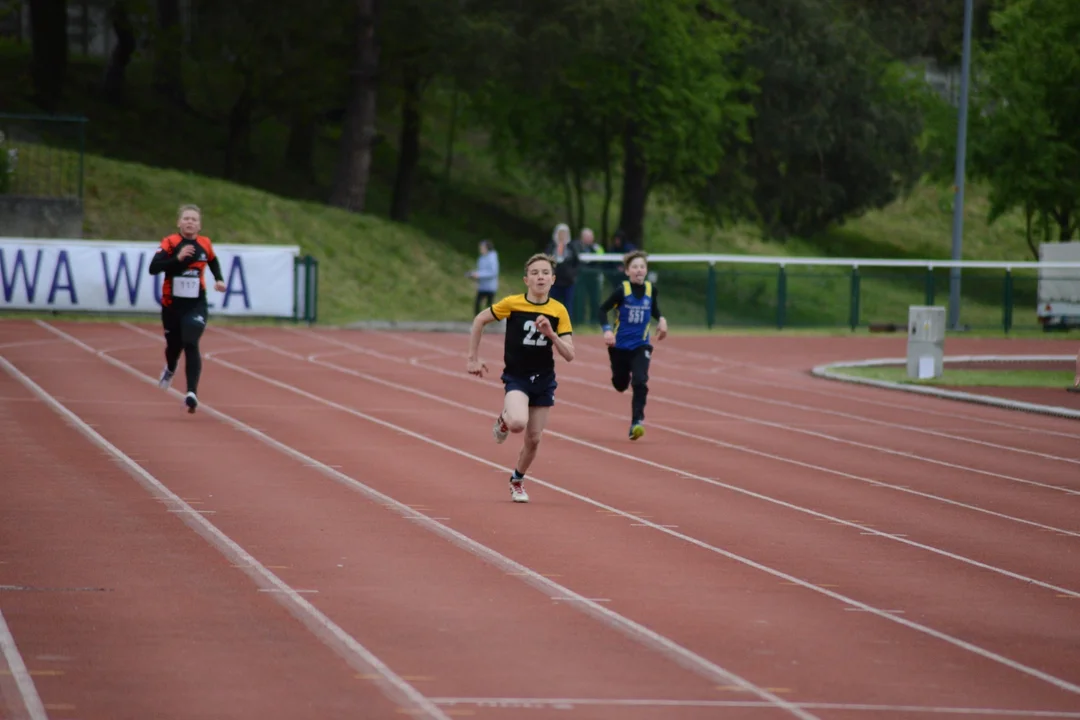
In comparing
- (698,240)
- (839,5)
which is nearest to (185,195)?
(698,240)

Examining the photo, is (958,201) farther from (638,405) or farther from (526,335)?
(526,335)

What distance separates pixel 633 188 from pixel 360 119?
10.5m

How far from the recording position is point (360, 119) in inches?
1804

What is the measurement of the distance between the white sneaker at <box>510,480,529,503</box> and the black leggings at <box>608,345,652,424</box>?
15.0 ft

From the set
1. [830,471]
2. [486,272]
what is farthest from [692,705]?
[486,272]

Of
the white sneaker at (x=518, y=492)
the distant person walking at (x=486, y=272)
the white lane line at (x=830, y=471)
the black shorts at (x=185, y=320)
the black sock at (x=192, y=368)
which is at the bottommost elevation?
the white lane line at (x=830, y=471)

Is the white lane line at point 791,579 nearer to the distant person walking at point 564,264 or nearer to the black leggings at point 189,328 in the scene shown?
the black leggings at point 189,328

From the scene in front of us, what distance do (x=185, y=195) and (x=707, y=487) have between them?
97.3 ft

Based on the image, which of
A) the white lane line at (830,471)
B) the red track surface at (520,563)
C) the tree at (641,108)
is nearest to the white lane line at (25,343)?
the red track surface at (520,563)

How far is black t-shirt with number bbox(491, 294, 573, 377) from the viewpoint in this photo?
1281 centimetres

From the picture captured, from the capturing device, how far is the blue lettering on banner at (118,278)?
33.5m

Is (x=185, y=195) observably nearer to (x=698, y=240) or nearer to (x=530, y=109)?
(x=530, y=109)

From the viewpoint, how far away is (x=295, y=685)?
733cm

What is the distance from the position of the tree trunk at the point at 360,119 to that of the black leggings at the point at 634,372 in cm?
2817
